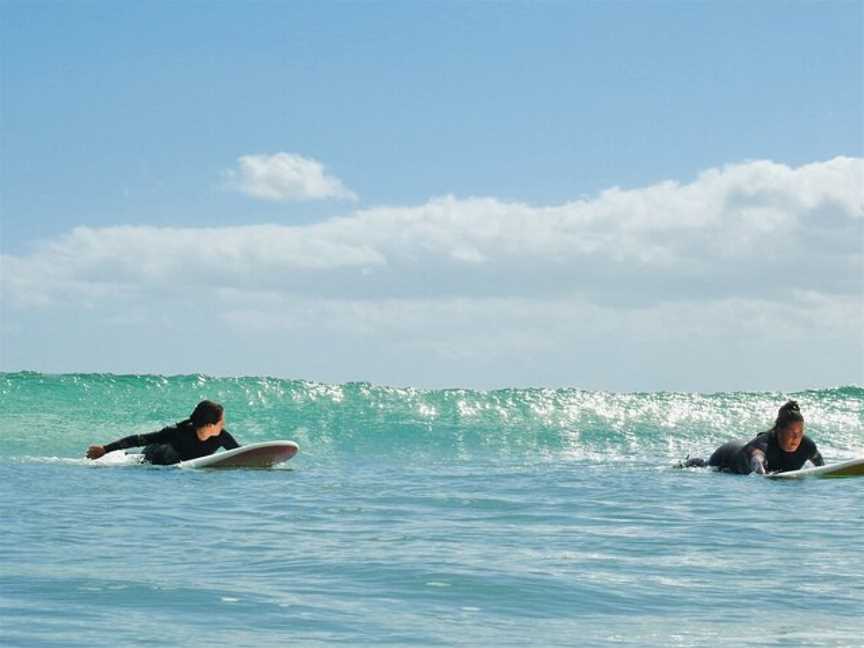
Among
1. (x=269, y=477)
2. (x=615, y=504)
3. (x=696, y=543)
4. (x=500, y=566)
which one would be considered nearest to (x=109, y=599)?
(x=500, y=566)

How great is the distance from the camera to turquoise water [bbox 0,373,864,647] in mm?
5320

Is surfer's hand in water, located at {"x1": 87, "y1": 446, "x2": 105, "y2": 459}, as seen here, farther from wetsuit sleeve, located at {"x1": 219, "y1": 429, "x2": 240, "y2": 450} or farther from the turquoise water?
wetsuit sleeve, located at {"x1": 219, "y1": 429, "x2": 240, "y2": 450}

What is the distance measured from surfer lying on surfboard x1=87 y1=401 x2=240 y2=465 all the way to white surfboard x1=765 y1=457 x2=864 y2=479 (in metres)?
6.22

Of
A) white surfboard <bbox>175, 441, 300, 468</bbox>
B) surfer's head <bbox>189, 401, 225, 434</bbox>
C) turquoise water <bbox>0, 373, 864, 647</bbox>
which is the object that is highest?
surfer's head <bbox>189, 401, 225, 434</bbox>

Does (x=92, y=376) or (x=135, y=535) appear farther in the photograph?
(x=92, y=376)

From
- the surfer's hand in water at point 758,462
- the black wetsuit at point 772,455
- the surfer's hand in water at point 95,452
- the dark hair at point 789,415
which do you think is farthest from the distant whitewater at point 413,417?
the dark hair at point 789,415

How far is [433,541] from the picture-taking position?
7742 millimetres

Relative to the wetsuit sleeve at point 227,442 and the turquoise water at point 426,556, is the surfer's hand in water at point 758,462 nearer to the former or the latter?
the turquoise water at point 426,556

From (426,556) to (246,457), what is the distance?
7034 mm

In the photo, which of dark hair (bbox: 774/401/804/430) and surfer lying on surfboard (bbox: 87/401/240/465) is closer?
dark hair (bbox: 774/401/804/430)

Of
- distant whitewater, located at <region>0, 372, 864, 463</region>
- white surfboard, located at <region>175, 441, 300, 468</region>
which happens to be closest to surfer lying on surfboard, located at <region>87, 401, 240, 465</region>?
white surfboard, located at <region>175, 441, 300, 468</region>

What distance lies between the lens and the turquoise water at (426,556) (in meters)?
5.32

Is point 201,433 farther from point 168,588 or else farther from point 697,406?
point 697,406

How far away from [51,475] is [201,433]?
1787 mm
